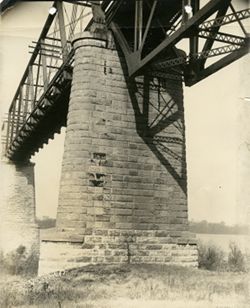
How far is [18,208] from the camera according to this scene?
104ft

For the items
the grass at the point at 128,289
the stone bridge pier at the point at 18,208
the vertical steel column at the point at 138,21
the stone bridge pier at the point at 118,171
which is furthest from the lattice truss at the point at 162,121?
the stone bridge pier at the point at 18,208

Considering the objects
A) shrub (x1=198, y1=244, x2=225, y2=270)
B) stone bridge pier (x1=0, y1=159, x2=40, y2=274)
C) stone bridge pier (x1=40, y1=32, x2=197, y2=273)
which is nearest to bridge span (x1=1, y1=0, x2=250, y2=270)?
stone bridge pier (x1=40, y1=32, x2=197, y2=273)

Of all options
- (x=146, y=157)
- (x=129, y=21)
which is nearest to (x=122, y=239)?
(x=146, y=157)

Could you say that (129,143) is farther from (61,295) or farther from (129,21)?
(61,295)

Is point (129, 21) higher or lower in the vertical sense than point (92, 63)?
higher

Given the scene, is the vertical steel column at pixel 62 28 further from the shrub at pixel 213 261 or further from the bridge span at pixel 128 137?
the shrub at pixel 213 261

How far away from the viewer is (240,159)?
11312mm

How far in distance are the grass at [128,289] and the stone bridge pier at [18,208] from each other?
19727 mm

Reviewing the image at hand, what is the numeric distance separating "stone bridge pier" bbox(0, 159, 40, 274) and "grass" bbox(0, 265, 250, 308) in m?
19.7

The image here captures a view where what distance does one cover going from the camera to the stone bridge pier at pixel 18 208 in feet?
102

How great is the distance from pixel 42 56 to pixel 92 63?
6.99m

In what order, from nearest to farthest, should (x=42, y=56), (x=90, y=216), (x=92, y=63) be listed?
1. (x=90, y=216)
2. (x=92, y=63)
3. (x=42, y=56)

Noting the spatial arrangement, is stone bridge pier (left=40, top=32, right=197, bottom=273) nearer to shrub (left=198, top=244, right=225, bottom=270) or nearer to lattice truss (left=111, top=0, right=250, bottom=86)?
lattice truss (left=111, top=0, right=250, bottom=86)

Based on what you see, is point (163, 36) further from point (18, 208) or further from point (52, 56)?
Result: point (18, 208)
